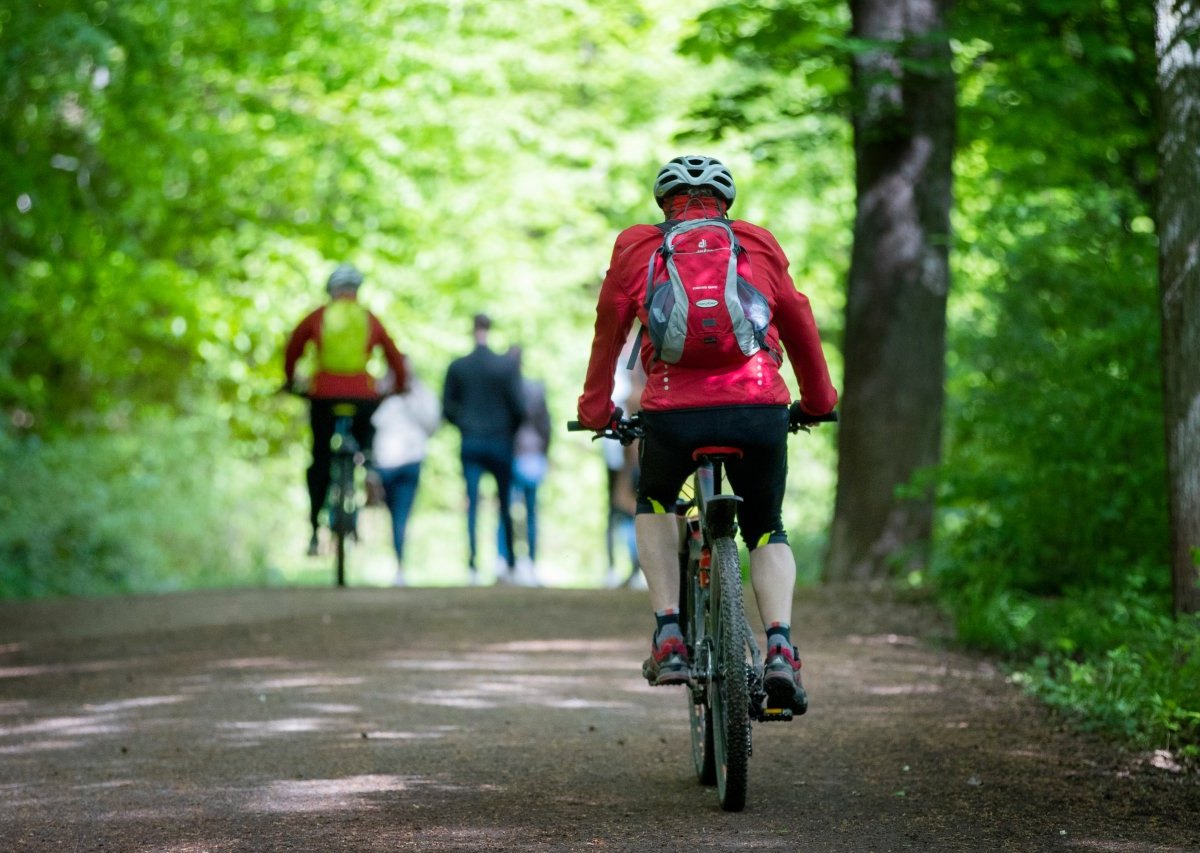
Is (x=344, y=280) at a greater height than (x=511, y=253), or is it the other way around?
(x=511, y=253)

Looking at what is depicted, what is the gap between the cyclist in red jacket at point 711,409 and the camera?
589 cm

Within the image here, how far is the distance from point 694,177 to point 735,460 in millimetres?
970

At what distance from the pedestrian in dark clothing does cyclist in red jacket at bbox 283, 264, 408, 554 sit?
208 cm

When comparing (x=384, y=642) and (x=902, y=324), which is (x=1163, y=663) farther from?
(x=902, y=324)

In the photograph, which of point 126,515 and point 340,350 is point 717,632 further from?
point 126,515

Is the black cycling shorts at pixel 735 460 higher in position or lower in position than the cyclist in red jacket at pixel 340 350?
lower

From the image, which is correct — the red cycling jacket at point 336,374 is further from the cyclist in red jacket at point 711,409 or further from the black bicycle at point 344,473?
the cyclist in red jacket at point 711,409

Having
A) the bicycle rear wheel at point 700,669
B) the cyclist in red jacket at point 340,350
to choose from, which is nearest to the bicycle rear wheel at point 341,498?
the cyclist in red jacket at point 340,350

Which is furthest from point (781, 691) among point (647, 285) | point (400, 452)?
point (400, 452)

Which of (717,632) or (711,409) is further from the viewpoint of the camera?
(717,632)

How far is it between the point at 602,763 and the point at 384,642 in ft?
13.3

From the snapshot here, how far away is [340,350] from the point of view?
13.2 metres

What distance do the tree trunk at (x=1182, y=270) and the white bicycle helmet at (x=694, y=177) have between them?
2.78m

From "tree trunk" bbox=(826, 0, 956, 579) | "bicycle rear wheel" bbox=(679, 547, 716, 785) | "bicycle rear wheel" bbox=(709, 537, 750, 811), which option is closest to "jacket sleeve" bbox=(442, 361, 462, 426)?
A: "tree trunk" bbox=(826, 0, 956, 579)
